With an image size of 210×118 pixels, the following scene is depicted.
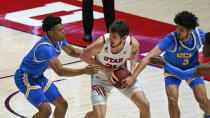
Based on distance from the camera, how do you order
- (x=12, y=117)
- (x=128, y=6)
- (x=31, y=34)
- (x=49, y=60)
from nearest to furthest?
1. (x=49, y=60)
2. (x=12, y=117)
3. (x=31, y=34)
4. (x=128, y=6)

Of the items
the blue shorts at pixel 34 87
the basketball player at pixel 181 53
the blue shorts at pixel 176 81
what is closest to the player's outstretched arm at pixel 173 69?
the basketball player at pixel 181 53

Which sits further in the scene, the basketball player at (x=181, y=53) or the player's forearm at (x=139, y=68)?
the basketball player at (x=181, y=53)

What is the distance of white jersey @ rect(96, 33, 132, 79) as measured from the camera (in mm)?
7062

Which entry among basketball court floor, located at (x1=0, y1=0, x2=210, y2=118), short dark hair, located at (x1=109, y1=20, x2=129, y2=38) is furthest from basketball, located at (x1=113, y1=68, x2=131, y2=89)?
basketball court floor, located at (x1=0, y1=0, x2=210, y2=118)

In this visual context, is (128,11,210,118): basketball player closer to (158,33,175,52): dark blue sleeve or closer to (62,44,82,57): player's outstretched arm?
(158,33,175,52): dark blue sleeve

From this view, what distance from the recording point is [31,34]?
39.4 ft

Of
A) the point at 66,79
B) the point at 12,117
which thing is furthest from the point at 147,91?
the point at 12,117

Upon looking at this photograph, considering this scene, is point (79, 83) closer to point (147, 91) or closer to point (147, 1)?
point (147, 91)

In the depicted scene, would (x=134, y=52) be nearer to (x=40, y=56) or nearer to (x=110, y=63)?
(x=110, y=63)

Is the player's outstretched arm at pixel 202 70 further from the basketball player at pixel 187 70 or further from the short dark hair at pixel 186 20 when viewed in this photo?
the short dark hair at pixel 186 20

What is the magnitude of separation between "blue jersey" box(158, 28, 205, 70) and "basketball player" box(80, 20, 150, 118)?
0.46 metres

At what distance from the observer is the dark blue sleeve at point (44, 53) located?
22.8 ft

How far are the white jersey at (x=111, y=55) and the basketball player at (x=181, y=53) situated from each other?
0.75ft

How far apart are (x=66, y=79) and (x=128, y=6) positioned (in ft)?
15.4
